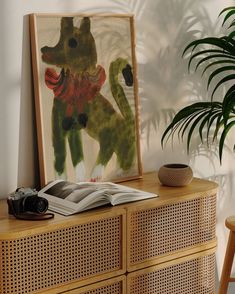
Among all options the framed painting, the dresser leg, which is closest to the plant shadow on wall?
the framed painting

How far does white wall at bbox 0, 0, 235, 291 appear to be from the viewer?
2.91m

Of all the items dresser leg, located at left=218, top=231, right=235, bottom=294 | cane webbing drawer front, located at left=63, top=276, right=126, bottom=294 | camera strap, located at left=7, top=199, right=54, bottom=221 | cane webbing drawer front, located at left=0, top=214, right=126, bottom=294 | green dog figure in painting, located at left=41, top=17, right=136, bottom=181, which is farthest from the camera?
dresser leg, located at left=218, top=231, right=235, bottom=294

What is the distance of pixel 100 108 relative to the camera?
10.4ft

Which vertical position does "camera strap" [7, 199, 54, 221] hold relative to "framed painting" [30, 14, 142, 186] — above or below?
below

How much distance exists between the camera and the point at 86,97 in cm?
312

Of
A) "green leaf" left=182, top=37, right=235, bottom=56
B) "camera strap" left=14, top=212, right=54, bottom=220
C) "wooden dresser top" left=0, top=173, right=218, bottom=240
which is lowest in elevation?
"wooden dresser top" left=0, top=173, right=218, bottom=240

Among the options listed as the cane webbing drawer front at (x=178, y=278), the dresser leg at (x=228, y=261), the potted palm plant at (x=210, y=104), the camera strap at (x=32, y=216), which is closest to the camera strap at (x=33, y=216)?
the camera strap at (x=32, y=216)

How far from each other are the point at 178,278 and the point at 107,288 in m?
0.44

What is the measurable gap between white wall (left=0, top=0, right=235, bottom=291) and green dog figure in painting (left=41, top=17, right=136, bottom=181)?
0.10 metres

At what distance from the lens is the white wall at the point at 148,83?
2.91m

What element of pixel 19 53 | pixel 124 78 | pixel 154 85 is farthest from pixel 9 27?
pixel 154 85

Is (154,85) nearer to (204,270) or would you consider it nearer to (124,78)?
(124,78)

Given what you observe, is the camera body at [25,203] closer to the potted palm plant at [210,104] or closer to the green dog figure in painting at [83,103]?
the green dog figure in painting at [83,103]

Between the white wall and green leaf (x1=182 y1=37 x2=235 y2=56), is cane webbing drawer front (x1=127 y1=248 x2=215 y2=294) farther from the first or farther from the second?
green leaf (x1=182 y1=37 x2=235 y2=56)
